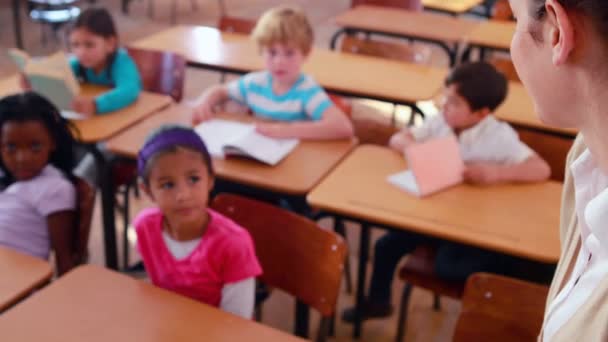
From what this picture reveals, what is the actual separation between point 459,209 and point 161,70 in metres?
1.71

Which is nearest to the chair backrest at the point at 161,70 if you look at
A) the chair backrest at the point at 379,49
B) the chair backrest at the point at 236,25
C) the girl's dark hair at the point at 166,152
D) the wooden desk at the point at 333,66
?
the wooden desk at the point at 333,66

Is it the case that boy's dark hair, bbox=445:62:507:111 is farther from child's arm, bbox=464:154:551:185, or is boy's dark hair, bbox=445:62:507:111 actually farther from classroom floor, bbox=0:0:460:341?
classroom floor, bbox=0:0:460:341

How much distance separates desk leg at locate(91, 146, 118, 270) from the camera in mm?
2521

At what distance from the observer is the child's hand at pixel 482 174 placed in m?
2.16

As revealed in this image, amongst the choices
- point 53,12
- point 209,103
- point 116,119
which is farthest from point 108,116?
point 53,12

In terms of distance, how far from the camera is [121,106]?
107 inches

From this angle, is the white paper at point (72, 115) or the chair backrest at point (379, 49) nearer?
the white paper at point (72, 115)

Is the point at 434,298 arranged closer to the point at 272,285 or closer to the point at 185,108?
the point at 272,285

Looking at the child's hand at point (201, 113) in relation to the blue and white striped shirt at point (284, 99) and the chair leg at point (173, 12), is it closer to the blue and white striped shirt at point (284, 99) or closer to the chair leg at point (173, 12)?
the blue and white striped shirt at point (284, 99)

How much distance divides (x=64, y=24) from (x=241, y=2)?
2284mm

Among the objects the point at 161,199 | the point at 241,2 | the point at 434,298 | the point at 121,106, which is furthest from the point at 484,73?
the point at 241,2

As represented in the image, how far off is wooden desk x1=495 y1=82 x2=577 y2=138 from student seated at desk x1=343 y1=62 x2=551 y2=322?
407 millimetres

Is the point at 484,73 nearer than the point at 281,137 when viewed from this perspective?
Yes

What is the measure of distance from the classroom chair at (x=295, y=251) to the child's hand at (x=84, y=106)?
93 cm
